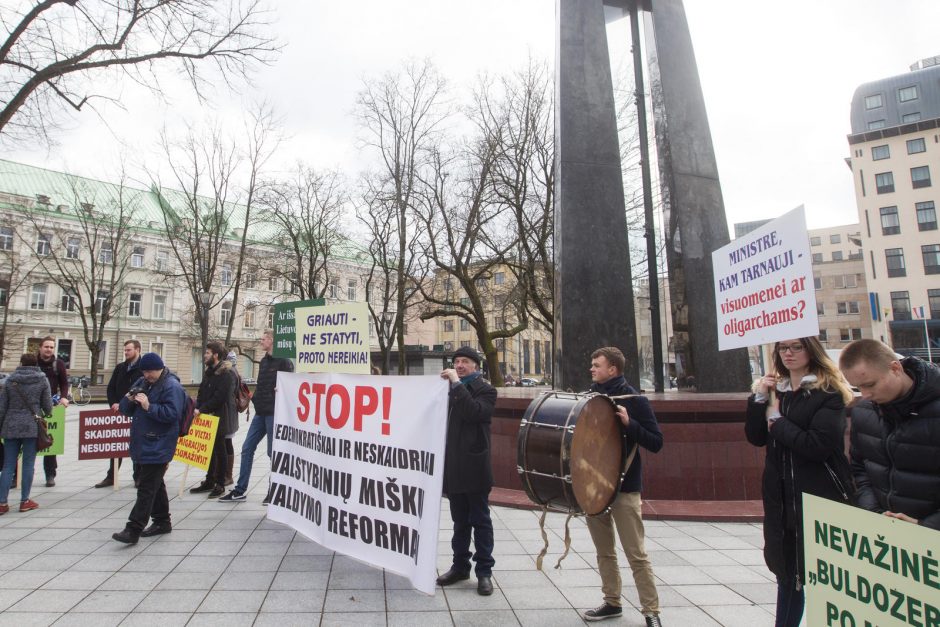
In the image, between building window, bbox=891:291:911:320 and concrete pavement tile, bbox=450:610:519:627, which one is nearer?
concrete pavement tile, bbox=450:610:519:627

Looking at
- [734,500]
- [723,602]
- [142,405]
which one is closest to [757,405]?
[723,602]

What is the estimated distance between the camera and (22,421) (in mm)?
7082

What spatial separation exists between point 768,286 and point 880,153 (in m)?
71.8

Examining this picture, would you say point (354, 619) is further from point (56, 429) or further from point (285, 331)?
point (56, 429)

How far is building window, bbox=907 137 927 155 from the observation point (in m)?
57.8

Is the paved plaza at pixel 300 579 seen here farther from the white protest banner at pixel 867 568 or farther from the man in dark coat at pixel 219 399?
the white protest banner at pixel 867 568

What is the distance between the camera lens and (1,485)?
6.99 meters

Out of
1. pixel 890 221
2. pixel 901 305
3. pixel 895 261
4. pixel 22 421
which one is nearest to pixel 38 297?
pixel 22 421

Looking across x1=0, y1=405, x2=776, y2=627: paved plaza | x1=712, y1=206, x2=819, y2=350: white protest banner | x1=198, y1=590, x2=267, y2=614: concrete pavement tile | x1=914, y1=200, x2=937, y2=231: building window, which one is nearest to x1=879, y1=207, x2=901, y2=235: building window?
x1=914, y1=200, x2=937, y2=231: building window

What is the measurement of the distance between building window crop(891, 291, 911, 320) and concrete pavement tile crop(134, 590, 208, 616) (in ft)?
226

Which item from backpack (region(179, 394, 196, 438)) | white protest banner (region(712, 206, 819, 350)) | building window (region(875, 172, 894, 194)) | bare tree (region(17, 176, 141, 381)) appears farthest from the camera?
Result: building window (region(875, 172, 894, 194))

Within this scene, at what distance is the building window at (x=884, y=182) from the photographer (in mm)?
58500

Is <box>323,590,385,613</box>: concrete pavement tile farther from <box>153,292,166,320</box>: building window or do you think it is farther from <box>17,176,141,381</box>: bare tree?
<box>153,292,166,320</box>: building window

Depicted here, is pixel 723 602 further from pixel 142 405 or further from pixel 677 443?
pixel 142 405
